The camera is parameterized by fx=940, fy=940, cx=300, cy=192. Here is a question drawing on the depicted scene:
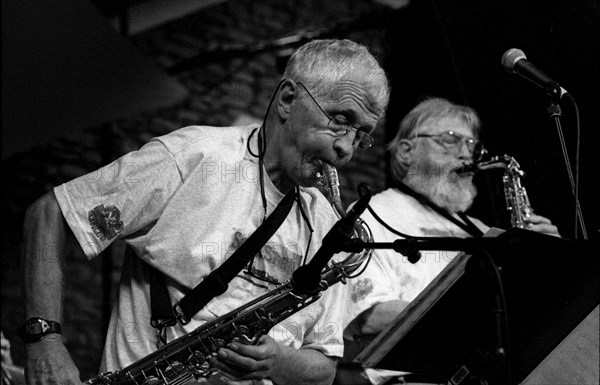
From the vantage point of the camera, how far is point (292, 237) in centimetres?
288

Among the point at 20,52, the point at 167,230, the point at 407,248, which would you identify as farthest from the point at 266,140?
the point at 20,52

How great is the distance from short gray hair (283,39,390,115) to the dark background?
1091mm

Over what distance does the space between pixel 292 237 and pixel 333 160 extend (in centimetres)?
27

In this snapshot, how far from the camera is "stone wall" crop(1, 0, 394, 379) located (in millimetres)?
5043

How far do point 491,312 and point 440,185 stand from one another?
2.13 meters

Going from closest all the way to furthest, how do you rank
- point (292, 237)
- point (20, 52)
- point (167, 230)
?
point (167, 230) < point (292, 237) < point (20, 52)

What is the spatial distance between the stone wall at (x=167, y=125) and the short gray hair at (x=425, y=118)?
2.32 feet

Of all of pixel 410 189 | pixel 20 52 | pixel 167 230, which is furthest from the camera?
pixel 20 52

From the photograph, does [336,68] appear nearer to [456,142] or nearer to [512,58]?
[512,58]

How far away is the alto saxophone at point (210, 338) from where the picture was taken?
2.68m

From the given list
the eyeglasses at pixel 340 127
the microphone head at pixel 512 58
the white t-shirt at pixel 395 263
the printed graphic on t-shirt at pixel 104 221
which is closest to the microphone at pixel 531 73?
the microphone head at pixel 512 58

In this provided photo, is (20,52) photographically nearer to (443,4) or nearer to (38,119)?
(38,119)

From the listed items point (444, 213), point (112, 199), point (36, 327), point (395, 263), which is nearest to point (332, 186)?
point (112, 199)

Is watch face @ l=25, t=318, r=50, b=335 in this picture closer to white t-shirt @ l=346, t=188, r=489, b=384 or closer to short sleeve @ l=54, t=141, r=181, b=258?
short sleeve @ l=54, t=141, r=181, b=258
